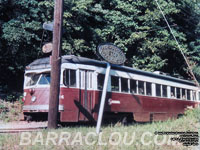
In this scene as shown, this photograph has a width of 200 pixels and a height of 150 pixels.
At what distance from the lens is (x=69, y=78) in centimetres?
1068

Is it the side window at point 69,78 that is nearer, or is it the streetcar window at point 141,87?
the side window at point 69,78

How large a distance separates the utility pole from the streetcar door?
220 cm

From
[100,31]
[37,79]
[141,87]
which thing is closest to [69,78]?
[37,79]

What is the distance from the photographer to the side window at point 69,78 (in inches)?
418

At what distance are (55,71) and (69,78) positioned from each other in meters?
2.07

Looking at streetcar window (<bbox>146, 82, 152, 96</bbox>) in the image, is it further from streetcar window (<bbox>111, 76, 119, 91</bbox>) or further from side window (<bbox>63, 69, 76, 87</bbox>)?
side window (<bbox>63, 69, 76, 87</bbox>)

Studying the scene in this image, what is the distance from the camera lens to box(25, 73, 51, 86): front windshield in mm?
11062

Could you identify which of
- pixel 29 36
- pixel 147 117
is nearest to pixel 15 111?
pixel 29 36

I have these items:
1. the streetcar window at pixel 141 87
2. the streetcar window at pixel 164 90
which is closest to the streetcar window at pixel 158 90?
the streetcar window at pixel 164 90

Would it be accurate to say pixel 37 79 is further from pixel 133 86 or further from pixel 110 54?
pixel 133 86

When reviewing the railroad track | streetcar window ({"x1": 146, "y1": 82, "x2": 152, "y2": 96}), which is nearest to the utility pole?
the railroad track

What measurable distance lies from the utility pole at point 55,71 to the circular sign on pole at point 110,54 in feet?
4.88

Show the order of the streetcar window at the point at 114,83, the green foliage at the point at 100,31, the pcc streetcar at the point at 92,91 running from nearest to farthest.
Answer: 1. the pcc streetcar at the point at 92,91
2. the streetcar window at the point at 114,83
3. the green foliage at the point at 100,31

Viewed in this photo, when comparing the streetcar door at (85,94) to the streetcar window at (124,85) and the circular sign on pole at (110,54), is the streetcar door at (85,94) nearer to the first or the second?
the streetcar window at (124,85)
